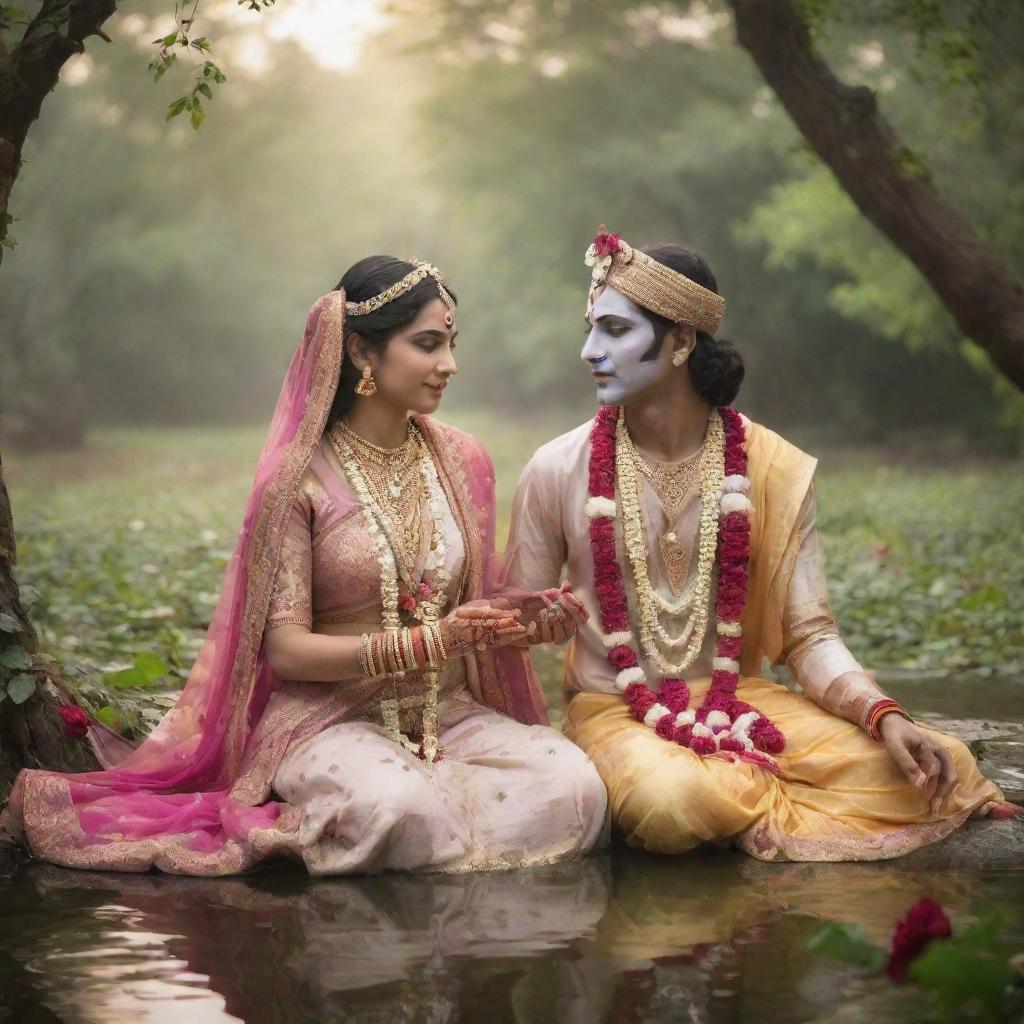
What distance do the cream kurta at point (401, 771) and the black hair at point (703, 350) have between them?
0.87m

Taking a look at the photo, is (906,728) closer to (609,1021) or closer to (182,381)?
(609,1021)

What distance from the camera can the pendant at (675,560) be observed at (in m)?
4.72

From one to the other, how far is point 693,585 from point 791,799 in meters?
0.72

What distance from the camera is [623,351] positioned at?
4605 millimetres

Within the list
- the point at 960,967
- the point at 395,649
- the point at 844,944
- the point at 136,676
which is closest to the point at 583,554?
the point at 395,649

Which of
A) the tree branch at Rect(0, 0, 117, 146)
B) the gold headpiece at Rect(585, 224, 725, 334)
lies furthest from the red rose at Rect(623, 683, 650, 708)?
the tree branch at Rect(0, 0, 117, 146)

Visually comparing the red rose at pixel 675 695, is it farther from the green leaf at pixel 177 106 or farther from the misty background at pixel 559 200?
the misty background at pixel 559 200

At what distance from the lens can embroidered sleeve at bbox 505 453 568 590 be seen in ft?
15.7

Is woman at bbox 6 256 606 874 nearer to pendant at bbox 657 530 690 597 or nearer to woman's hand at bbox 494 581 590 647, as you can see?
woman's hand at bbox 494 581 590 647

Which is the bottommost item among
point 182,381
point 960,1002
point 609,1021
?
point 609,1021

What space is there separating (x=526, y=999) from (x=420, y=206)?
52.1 metres

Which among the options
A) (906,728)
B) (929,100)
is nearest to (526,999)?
(906,728)

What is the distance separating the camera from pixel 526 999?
127 inches

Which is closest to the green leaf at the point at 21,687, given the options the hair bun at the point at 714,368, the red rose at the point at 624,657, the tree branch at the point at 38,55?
the tree branch at the point at 38,55
